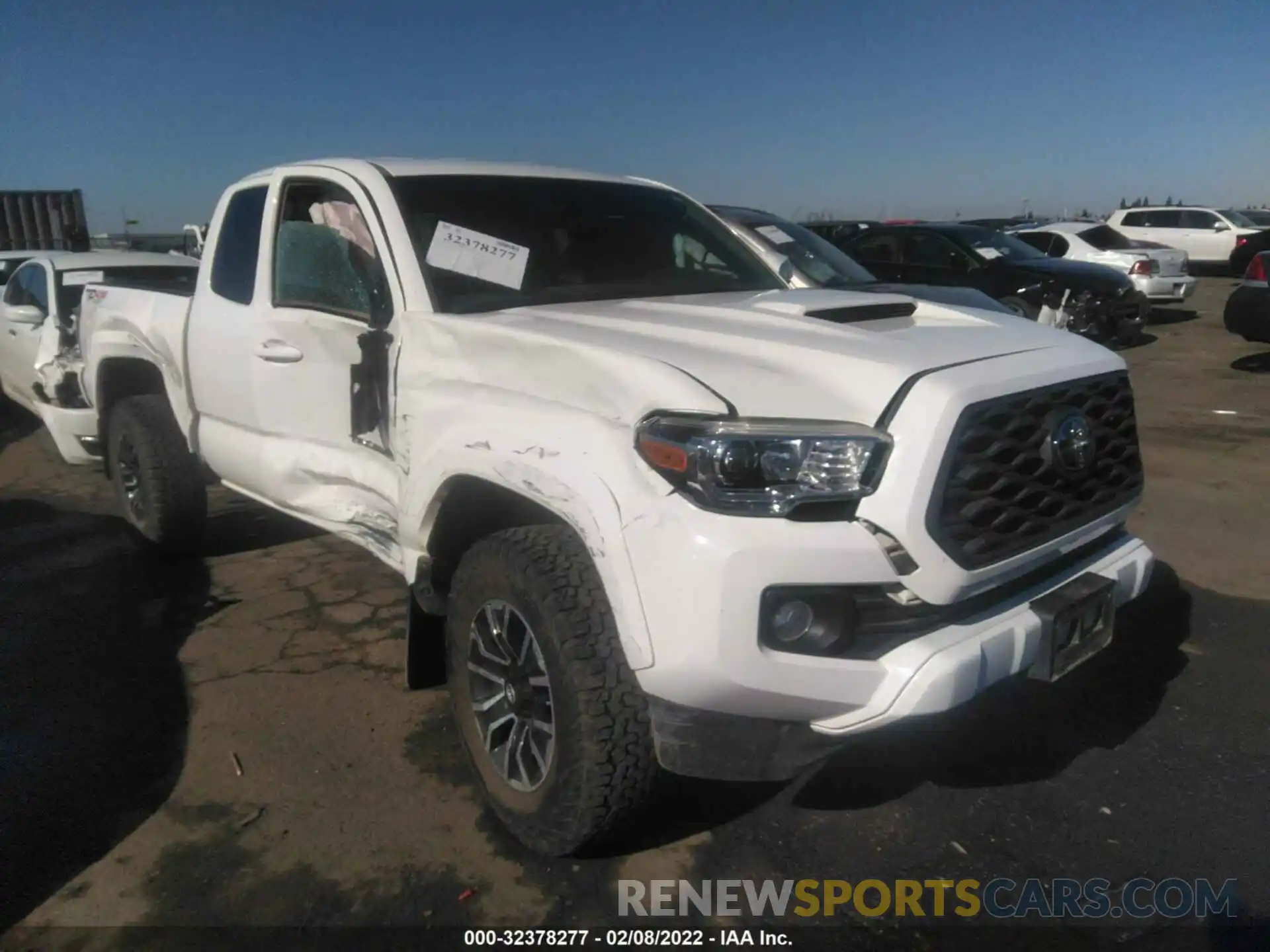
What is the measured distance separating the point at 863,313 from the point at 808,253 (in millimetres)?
4446

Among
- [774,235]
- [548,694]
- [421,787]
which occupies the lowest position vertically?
[421,787]

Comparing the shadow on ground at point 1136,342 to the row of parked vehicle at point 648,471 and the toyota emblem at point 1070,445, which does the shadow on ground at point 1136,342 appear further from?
the toyota emblem at point 1070,445

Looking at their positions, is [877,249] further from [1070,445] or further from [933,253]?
[1070,445]

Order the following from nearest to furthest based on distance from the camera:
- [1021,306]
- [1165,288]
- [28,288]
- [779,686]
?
[779,686]
[28,288]
[1021,306]
[1165,288]

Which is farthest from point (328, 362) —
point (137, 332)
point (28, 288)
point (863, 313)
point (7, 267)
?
point (7, 267)

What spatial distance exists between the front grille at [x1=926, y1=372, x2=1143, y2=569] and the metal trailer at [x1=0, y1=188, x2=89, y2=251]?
625 inches

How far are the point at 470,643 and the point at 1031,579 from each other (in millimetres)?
1507

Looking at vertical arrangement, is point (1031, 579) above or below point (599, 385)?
below

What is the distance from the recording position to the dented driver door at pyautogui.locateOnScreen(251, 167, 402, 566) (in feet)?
10.4

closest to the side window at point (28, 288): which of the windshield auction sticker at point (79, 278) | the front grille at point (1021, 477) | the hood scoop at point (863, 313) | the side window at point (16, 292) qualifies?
the side window at point (16, 292)

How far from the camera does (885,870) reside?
2510 mm

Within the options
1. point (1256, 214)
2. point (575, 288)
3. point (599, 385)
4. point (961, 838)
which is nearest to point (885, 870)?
point (961, 838)

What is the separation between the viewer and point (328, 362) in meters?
3.32

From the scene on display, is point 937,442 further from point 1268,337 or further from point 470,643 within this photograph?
point 1268,337
